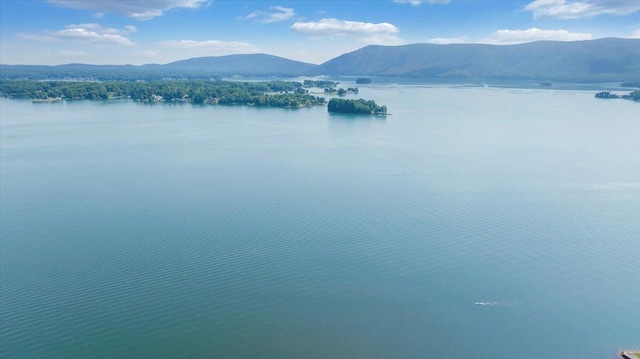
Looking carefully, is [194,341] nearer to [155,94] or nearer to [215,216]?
[215,216]

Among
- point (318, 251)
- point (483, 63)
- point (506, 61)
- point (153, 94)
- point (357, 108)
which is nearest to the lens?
point (318, 251)

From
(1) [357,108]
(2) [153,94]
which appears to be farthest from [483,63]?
(2) [153,94]

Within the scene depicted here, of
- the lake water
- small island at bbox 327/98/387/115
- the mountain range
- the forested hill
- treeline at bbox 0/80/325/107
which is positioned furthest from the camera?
the mountain range

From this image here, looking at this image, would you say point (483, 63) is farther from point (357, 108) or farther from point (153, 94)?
point (153, 94)

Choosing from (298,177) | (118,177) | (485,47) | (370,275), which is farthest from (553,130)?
(485,47)

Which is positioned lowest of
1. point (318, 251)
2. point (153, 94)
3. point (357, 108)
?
point (318, 251)

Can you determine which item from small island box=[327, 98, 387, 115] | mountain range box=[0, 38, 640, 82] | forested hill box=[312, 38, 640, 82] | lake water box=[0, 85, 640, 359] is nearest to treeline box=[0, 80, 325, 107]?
small island box=[327, 98, 387, 115]

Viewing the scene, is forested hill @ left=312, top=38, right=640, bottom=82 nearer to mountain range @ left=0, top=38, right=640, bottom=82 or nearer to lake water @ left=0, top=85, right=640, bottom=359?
mountain range @ left=0, top=38, right=640, bottom=82
